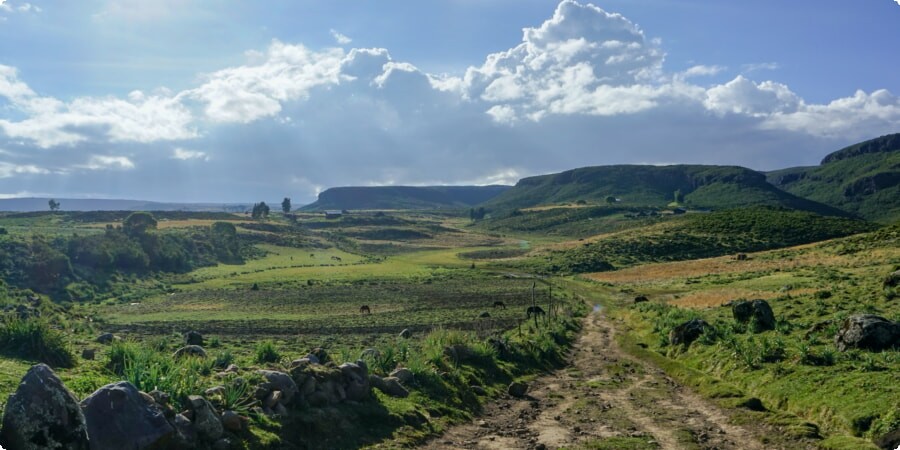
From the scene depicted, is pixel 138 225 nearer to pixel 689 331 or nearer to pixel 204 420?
pixel 689 331

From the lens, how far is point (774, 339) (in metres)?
22.7

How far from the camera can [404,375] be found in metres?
17.8

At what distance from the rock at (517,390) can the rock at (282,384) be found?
8.62 metres

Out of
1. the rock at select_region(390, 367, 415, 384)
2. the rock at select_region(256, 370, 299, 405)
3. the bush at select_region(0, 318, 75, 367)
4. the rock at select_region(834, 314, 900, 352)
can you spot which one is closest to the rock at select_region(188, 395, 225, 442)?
the rock at select_region(256, 370, 299, 405)

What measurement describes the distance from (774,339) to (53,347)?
23266 mm

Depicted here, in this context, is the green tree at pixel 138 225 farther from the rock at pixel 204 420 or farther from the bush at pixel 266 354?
the rock at pixel 204 420

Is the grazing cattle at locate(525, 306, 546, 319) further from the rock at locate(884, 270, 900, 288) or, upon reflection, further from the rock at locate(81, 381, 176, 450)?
the rock at locate(81, 381, 176, 450)

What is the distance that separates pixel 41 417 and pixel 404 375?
10549 mm

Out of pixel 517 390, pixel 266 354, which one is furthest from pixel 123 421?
pixel 517 390

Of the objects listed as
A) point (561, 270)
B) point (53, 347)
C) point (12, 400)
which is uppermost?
point (12, 400)

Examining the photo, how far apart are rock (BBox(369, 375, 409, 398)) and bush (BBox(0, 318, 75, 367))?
26.9ft

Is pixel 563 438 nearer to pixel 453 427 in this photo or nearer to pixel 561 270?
pixel 453 427

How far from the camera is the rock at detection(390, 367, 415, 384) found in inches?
698

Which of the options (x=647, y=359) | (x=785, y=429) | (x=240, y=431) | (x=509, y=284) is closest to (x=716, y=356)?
(x=647, y=359)
